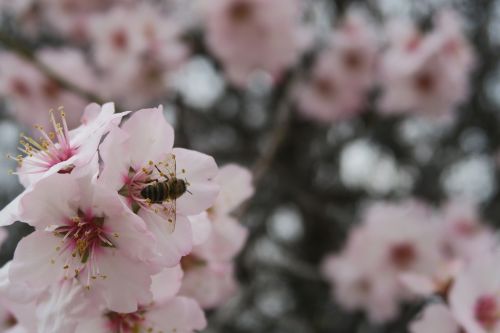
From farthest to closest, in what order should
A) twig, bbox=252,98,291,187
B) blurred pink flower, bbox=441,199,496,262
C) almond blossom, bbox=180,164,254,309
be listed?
1. blurred pink flower, bbox=441,199,496,262
2. twig, bbox=252,98,291,187
3. almond blossom, bbox=180,164,254,309

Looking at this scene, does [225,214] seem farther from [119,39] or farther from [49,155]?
[119,39]

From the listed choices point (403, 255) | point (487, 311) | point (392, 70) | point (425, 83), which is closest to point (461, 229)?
point (403, 255)

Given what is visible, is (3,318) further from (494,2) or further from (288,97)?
(494,2)

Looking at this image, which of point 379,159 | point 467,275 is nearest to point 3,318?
point 467,275

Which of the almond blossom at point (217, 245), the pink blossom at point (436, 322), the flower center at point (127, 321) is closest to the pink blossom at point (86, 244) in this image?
the flower center at point (127, 321)

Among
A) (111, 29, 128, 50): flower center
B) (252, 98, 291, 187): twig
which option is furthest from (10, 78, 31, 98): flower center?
(252, 98, 291, 187): twig

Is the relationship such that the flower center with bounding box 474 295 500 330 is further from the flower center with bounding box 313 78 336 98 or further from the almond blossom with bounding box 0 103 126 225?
the flower center with bounding box 313 78 336 98

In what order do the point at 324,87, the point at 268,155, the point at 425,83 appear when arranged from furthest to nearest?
the point at 324,87
the point at 425,83
the point at 268,155
